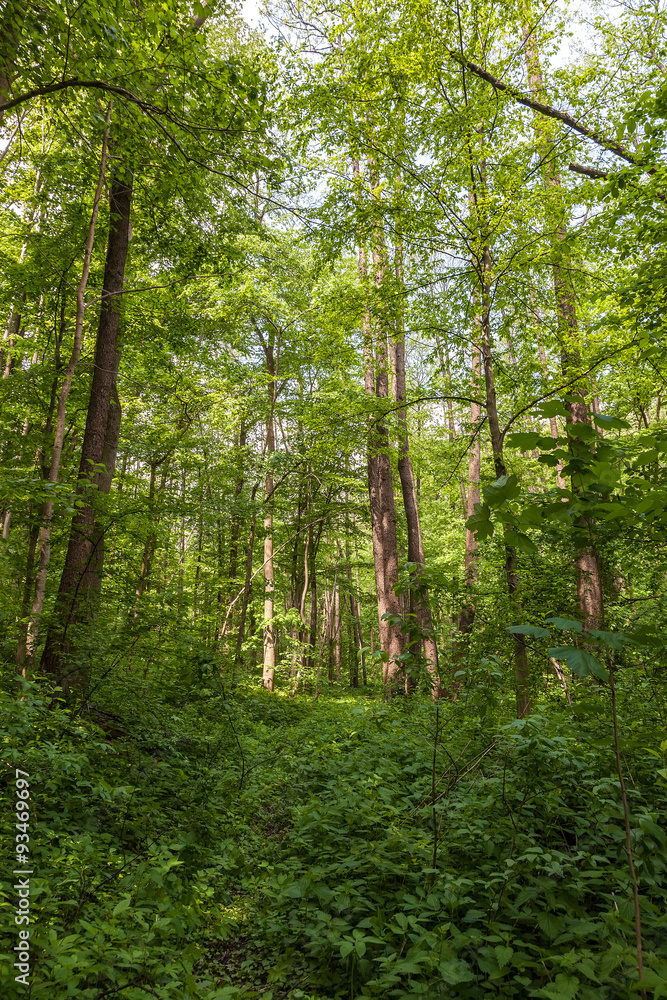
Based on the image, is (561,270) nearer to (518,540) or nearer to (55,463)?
(518,540)

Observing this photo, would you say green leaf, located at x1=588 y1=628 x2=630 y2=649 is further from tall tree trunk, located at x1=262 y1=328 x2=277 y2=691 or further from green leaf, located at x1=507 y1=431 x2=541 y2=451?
tall tree trunk, located at x1=262 y1=328 x2=277 y2=691

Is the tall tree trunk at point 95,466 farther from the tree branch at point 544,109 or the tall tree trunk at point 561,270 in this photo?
the tall tree trunk at point 561,270

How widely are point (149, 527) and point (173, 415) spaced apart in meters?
6.36

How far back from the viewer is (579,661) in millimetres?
1558

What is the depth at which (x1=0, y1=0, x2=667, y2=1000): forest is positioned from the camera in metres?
2.52

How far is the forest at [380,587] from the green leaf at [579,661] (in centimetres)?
2

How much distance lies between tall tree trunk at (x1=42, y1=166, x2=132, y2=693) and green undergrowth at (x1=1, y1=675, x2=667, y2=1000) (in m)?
1.71

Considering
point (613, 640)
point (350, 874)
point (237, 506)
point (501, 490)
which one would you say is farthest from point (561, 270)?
point (237, 506)

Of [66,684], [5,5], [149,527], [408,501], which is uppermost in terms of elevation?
[5,5]

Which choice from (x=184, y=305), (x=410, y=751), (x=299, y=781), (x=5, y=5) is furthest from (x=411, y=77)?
(x=299, y=781)

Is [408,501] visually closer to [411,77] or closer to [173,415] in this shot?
[173,415]

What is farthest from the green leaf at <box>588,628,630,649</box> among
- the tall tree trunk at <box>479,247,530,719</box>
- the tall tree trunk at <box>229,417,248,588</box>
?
the tall tree trunk at <box>229,417,248,588</box>

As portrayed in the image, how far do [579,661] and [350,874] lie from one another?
2.90m

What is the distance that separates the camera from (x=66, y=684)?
6160mm
